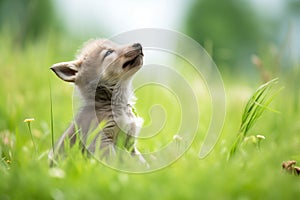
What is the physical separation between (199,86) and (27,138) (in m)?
2.89

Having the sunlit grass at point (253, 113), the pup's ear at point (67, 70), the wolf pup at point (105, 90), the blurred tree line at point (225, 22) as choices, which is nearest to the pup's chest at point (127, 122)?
the wolf pup at point (105, 90)

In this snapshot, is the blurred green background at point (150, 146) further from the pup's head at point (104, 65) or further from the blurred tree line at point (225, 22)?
the blurred tree line at point (225, 22)

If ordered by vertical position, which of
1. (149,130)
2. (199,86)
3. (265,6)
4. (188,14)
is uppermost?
(265,6)

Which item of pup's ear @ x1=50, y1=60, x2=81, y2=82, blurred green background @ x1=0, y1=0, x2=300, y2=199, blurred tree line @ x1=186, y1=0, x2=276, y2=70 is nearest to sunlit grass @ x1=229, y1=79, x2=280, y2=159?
blurred green background @ x1=0, y1=0, x2=300, y2=199

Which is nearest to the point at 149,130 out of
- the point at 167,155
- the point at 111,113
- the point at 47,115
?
the point at 111,113

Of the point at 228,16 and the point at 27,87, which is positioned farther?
the point at 228,16

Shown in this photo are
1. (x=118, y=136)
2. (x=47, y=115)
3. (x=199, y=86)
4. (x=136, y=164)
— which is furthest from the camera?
(x=199, y=86)

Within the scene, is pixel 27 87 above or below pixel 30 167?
above

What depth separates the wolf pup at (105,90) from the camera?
3715 millimetres

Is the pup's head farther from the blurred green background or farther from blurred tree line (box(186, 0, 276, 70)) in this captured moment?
blurred tree line (box(186, 0, 276, 70))

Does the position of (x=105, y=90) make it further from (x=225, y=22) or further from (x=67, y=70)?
(x=225, y=22)

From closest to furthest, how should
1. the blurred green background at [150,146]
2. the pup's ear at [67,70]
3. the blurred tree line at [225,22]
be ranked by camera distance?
the blurred green background at [150,146] → the pup's ear at [67,70] → the blurred tree line at [225,22]

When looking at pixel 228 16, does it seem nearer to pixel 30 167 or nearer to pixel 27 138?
pixel 27 138

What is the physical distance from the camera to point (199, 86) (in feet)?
23.7
